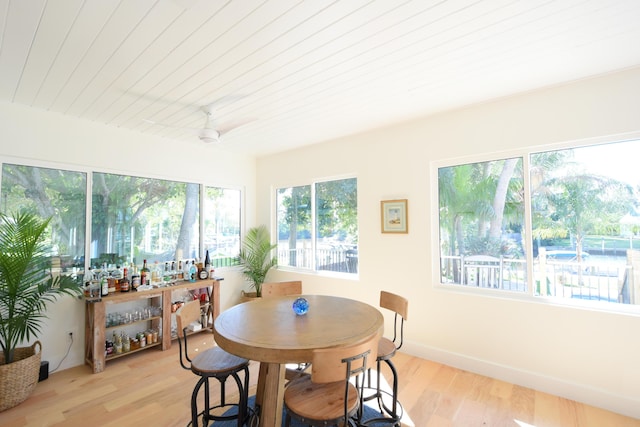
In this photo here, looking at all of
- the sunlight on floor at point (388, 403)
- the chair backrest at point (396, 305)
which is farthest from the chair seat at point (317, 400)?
the sunlight on floor at point (388, 403)

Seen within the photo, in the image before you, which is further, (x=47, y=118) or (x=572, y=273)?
(x=47, y=118)

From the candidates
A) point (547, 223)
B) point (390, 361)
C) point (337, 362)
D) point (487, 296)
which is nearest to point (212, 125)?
point (337, 362)

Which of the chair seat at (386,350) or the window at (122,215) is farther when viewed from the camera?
the window at (122,215)

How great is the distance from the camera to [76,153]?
3152mm

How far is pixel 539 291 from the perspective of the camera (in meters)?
2.65

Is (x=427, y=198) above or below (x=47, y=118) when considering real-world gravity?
below

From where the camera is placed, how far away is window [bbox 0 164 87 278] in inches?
111

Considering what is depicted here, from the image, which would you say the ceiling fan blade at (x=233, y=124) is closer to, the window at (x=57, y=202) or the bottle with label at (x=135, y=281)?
the window at (x=57, y=202)

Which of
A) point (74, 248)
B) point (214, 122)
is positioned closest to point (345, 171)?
point (214, 122)

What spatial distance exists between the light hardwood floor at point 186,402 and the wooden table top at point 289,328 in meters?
0.95

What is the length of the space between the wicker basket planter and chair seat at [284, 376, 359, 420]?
7.91 feet

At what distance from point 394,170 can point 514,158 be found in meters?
1.19

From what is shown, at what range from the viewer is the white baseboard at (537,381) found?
2.20 m

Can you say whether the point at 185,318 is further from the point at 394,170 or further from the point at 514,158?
the point at 514,158
